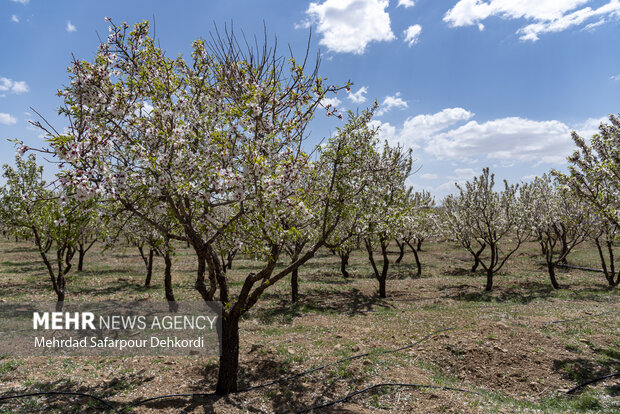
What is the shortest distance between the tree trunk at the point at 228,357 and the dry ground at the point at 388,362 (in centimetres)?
34

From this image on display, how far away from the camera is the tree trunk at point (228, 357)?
29.1 ft

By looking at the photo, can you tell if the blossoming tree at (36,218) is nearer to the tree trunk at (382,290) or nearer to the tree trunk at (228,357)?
the tree trunk at (228,357)

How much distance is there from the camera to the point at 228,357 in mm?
8852

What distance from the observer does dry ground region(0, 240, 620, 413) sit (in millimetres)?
8422

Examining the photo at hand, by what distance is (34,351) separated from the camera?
12156mm

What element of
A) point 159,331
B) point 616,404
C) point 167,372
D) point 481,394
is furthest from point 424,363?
point 159,331

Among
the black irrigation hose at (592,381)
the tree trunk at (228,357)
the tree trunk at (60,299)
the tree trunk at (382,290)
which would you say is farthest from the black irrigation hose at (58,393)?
the tree trunk at (382,290)

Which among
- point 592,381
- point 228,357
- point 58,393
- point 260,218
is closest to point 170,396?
point 228,357

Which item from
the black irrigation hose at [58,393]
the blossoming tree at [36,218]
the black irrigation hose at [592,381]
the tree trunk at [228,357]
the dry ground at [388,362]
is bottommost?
the black irrigation hose at [592,381]

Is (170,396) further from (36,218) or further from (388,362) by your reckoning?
(36,218)

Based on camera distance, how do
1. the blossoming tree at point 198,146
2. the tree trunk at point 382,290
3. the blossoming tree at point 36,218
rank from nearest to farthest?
the blossoming tree at point 198,146 < the blossoming tree at point 36,218 < the tree trunk at point 382,290

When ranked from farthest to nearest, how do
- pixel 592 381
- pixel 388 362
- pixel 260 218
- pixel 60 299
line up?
pixel 60 299
pixel 388 362
pixel 592 381
pixel 260 218

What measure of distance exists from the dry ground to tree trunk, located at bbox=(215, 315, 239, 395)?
0.34 meters

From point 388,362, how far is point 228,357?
186 inches
